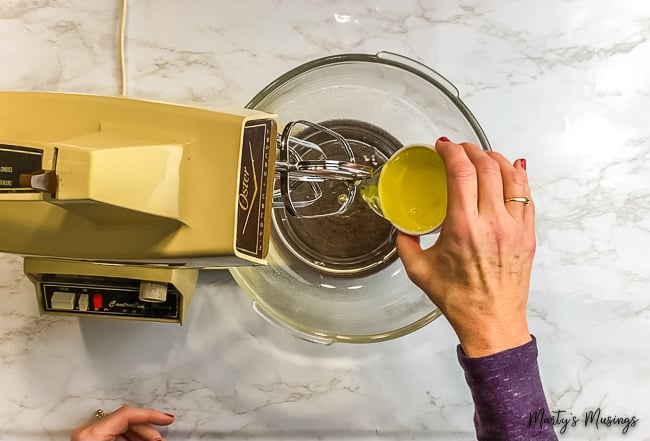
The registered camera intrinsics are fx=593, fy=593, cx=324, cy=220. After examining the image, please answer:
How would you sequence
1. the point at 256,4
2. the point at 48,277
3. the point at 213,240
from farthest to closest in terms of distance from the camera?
the point at 256,4 < the point at 48,277 < the point at 213,240

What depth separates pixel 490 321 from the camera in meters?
0.58

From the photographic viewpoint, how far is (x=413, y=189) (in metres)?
0.66

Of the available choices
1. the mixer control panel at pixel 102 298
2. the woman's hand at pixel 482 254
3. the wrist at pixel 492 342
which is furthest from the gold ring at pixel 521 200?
the mixer control panel at pixel 102 298

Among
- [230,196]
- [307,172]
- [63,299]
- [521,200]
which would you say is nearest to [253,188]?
[230,196]

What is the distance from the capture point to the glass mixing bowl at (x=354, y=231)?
2.50ft

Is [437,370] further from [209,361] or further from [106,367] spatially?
[106,367]

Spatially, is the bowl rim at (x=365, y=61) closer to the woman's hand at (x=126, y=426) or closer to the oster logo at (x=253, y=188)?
the oster logo at (x=253, y=188)

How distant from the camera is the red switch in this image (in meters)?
0.75

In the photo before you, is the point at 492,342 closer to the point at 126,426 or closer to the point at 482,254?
the point at 482,254

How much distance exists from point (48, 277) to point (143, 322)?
15 cm

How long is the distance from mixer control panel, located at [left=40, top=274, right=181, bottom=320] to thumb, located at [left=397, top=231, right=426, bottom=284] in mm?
299

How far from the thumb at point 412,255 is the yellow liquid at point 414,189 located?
0.5 inches

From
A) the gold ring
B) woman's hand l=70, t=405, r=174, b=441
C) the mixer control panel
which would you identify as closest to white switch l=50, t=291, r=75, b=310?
the mixer control panel

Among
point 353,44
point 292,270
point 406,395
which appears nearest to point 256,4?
point 353,44
